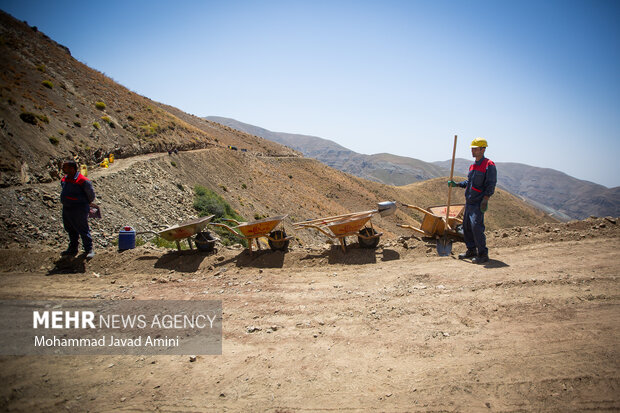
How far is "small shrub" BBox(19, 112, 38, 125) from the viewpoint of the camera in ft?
45.8

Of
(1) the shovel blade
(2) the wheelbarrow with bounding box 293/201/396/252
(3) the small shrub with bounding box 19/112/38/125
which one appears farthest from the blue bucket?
(3) the small shrub with bounding box 19/112/38/125

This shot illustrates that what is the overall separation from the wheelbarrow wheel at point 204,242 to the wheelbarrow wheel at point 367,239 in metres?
3.77

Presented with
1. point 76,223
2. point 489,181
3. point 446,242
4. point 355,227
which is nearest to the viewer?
point 489,181

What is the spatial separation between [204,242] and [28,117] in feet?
45.7

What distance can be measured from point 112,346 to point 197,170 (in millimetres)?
24524

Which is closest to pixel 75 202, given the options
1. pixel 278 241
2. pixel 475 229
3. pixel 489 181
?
pixel 278 241

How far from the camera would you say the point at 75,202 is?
6684mm

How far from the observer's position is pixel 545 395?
9.54ft

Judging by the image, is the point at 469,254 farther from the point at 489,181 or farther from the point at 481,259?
the point at 489,181

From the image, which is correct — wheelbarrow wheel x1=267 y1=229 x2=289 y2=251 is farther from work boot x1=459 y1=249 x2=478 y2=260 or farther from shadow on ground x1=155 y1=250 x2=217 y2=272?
work boot x1=459 y1=249 x2=478 y2=260

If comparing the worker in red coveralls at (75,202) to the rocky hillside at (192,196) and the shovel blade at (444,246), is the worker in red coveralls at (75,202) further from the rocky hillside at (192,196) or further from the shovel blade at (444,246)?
the shovel blade at (444,246)

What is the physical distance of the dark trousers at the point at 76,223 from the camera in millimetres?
6750

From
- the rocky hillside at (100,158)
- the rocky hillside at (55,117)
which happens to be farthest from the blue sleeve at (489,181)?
the rocky hillside at (55,117)

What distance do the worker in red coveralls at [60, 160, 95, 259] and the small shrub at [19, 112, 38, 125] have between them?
11.2m
